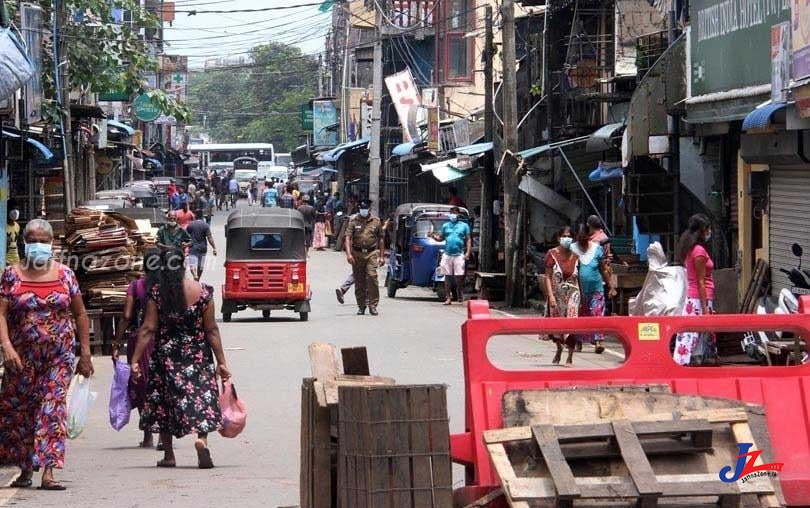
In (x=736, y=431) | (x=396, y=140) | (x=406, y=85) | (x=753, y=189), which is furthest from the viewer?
(x=396, y=140)

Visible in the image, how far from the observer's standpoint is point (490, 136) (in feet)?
102

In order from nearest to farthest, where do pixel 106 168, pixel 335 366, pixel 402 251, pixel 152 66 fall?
pixel 335 366
pixel 152 66
pixel 402 251
pixel 106 168

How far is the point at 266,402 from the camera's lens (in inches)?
523

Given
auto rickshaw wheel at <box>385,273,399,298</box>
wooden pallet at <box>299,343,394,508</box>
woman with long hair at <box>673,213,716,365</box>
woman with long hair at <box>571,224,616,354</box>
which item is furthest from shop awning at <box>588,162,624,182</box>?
wooden pallet at <box>299,343,394,508</box>

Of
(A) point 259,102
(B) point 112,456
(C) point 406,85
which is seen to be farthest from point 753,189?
(A) point 259,102

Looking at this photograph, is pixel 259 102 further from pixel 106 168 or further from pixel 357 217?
pixel 357 217

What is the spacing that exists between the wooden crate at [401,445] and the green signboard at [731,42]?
1250 centimetres

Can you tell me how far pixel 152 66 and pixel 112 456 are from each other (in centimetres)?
1870

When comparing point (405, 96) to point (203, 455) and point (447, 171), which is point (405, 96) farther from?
point (203, 455)

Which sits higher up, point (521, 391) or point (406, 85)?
point (406, 85)

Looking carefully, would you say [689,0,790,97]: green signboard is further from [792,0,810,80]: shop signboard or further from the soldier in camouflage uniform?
the soldier in camouflage uniform

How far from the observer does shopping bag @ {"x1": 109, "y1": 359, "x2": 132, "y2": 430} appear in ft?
32.9

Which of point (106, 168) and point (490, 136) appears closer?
point (490, 136)

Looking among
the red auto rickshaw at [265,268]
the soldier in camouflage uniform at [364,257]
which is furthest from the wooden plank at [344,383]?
the soldier in camouflage uniform at [364,257]
